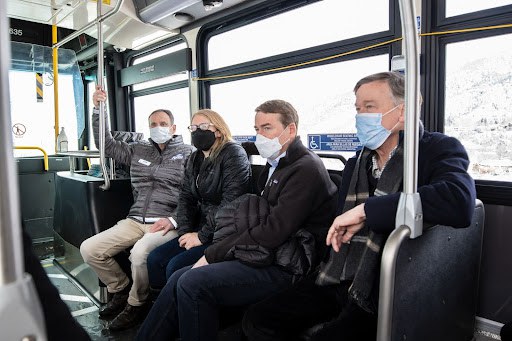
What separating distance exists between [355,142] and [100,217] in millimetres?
1997

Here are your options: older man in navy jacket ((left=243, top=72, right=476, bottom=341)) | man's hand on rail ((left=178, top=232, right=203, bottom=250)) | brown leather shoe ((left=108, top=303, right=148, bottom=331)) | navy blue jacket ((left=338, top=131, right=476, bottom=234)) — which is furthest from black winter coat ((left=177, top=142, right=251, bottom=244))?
navy blue jacket ((left=338, top=131, right=476, bottom=234))

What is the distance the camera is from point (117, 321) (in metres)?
2.51

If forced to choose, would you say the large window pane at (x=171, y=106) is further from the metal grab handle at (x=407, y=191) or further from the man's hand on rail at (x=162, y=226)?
the metal grab handle at (x=407, y=191)

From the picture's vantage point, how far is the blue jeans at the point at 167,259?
227 centimetres

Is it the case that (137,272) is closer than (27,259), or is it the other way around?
(27,259)

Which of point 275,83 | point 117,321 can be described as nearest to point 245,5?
point 275,83

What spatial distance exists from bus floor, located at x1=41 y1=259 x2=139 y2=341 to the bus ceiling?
84.7 inches

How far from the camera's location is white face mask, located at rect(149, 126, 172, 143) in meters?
3.01

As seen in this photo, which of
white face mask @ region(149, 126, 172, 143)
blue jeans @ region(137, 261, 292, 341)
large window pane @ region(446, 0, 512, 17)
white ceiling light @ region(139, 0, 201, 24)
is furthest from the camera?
white ceiling light @ region(139, 0, 201, 24)

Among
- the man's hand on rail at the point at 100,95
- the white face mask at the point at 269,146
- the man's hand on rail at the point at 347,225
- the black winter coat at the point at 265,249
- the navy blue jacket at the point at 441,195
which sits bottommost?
the black winter coat at the point at 265,249

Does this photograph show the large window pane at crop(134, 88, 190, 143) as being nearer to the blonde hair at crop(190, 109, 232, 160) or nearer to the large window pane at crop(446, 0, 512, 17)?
the blonde hair at crop(190, 109, 232, 160)

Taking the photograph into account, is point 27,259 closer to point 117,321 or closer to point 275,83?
point 117,321

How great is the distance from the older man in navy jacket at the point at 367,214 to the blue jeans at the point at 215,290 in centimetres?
12

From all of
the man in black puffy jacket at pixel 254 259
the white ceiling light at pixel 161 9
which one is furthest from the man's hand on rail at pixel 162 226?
the white ceiling light at pixel 161 9
